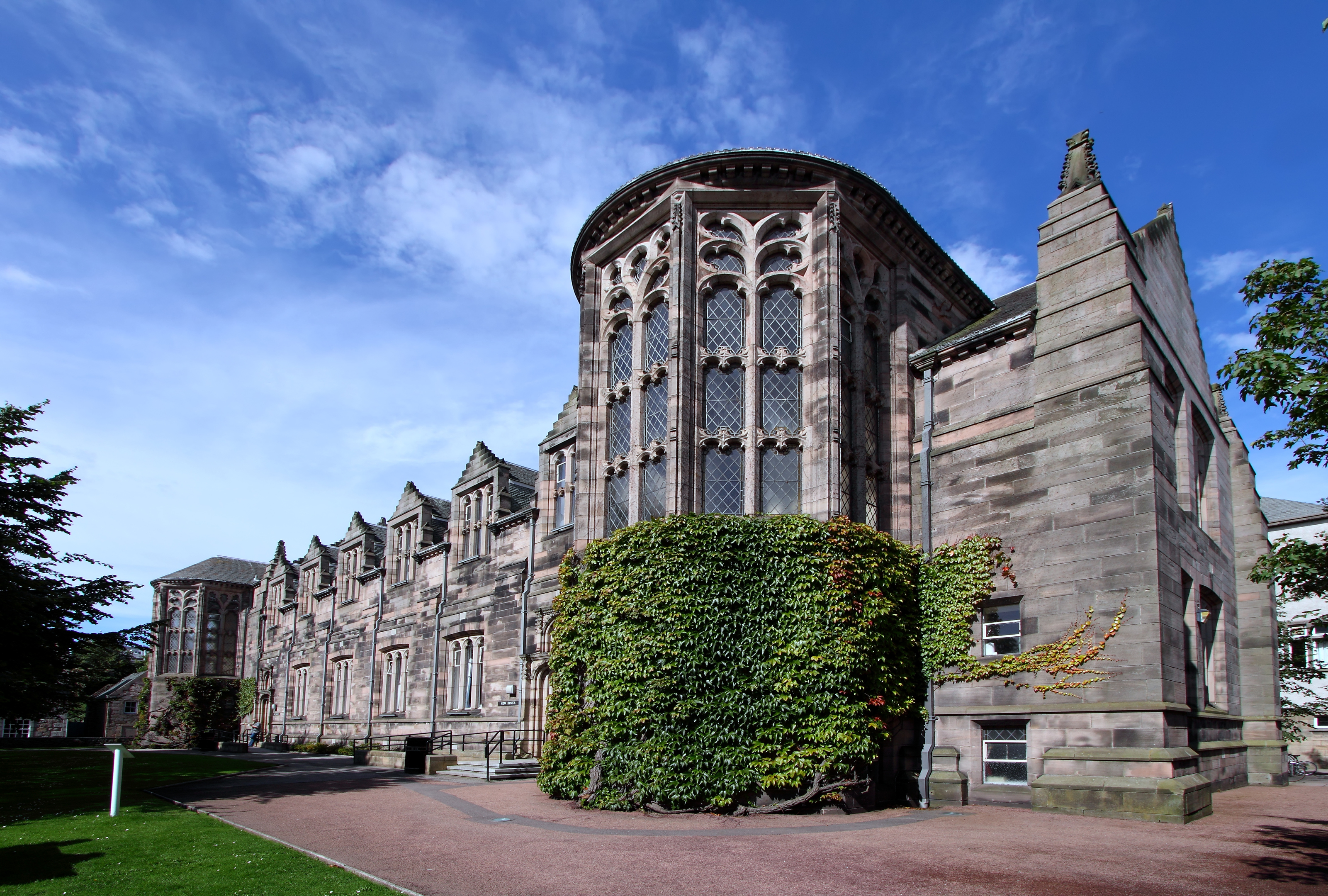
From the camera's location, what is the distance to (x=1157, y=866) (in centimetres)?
941

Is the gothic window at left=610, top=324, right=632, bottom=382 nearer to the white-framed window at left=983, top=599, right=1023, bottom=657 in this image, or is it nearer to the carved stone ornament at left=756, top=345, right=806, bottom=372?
the carved stone ornament at left=756, top=345, right=806, bottom=372

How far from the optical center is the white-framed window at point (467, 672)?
2798 cm

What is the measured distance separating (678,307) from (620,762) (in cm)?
879

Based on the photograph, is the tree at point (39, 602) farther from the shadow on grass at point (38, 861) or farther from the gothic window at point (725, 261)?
the gothic window at point (725, 261)

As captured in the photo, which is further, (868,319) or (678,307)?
(868,319)

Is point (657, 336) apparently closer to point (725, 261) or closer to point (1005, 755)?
point (725, 261)

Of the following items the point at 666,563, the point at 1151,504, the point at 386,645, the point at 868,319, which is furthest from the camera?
the point at 386,645

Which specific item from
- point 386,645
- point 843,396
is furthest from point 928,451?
point 386,645

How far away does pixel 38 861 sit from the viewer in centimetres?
998

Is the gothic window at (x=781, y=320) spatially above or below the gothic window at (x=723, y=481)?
above

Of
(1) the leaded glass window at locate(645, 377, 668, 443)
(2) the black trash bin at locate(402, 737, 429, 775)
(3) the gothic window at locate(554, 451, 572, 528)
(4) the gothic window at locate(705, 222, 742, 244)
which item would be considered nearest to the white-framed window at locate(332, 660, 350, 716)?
(2) the black trash bin at locate(402, 737, 429, 775)

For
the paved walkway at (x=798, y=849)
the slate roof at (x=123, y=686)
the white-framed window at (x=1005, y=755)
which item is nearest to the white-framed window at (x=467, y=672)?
the paved walkway at (x=798, y=849)

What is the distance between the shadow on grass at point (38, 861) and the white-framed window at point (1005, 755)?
13436 millimetres

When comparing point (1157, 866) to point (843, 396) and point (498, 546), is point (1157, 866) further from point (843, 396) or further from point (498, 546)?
point (498, 546)
